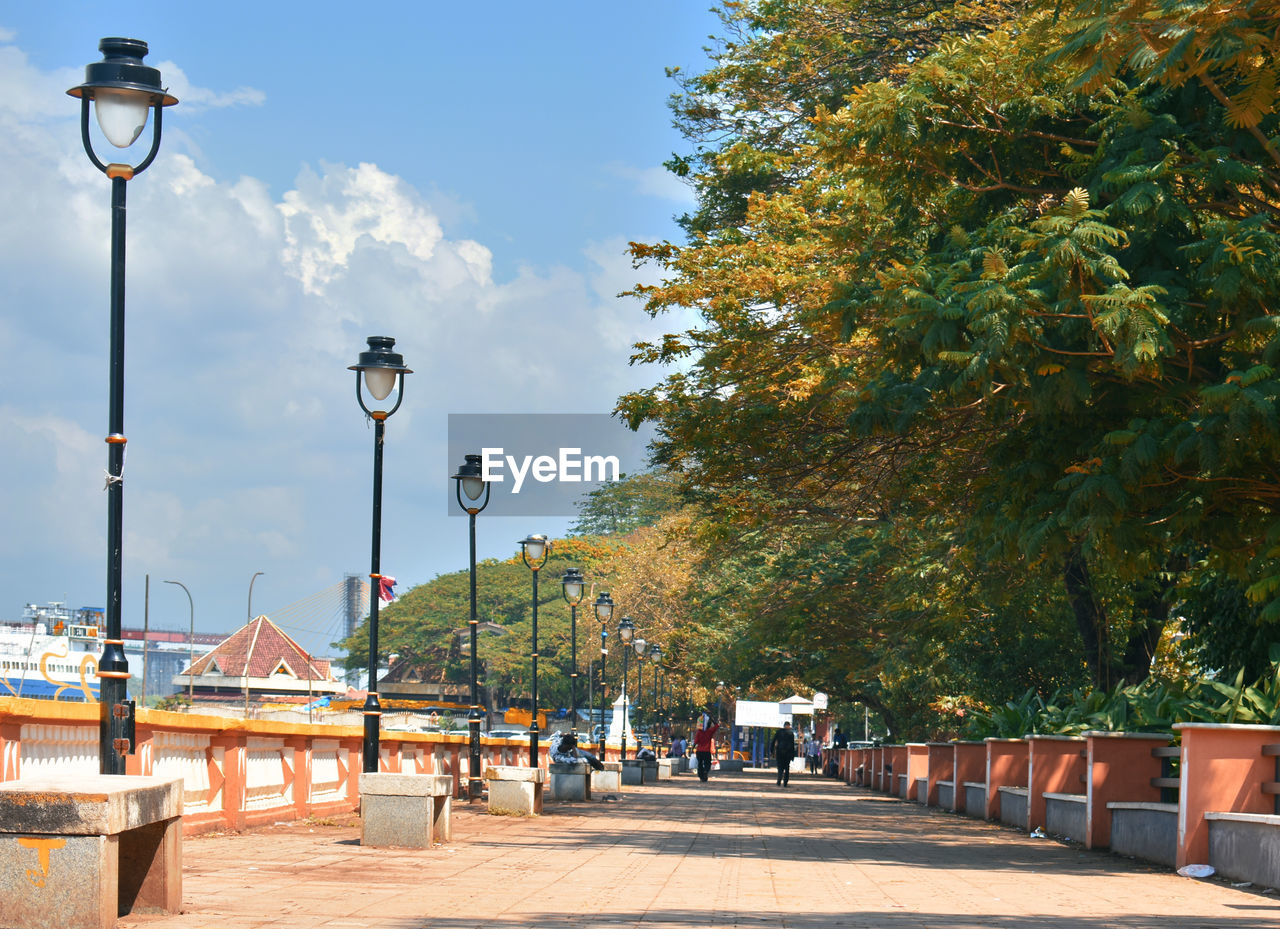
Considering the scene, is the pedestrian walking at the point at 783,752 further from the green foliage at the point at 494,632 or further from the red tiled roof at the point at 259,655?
the red tiled roof at the point at 259,655

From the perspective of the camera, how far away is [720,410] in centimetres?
2011

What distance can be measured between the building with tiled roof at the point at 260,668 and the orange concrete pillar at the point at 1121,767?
92834 millimetres

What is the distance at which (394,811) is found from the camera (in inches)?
501

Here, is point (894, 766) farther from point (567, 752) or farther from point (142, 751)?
point (142, 751)

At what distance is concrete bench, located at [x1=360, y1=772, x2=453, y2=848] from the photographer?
12.7 m

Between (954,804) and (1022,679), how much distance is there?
764 centimetres

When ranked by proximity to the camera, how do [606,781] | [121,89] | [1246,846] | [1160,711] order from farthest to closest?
[606,781] < [1160,711] < [1246,846] < [121,89]

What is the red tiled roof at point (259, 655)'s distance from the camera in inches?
4289

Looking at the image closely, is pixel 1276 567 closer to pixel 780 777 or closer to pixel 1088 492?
pixel 1088 492

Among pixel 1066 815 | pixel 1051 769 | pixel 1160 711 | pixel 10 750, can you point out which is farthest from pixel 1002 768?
pixel 10 750

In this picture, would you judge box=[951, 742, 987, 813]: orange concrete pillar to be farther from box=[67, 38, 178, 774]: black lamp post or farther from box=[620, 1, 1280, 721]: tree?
box=[67, 38, 178, 774]: black lamp post

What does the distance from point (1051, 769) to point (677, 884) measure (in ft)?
27.7

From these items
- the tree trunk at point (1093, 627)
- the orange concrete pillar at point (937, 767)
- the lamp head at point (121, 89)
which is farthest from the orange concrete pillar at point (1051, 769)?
the lamp head at point (121, 89)

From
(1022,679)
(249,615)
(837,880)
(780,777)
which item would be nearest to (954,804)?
(1022,679)
